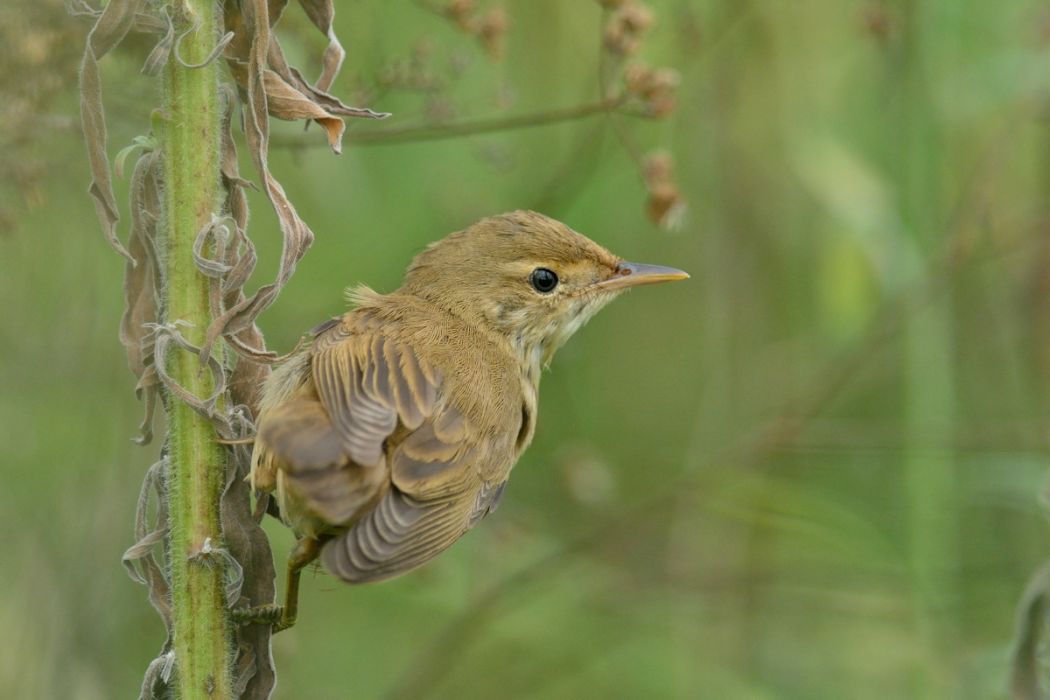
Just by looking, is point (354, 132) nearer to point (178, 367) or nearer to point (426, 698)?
point (178, 367)

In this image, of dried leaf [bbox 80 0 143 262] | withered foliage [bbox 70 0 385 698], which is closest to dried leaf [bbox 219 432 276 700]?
withered foliage [bbox 70 0 385 698]

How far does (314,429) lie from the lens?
2.59 metres

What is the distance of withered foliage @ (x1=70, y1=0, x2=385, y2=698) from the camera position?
2.12 metres

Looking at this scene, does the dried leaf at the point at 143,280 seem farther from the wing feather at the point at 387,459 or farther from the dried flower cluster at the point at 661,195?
the dried flower cluster at the point at 661,195

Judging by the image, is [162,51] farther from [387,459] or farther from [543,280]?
[543,280]

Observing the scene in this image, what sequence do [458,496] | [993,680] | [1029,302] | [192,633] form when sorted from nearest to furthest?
[192,633] < [458,496] < [993,680] < [1029,302]

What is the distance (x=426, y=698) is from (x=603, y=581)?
78 cm

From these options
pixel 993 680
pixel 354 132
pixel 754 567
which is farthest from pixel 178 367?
pixel 754 567

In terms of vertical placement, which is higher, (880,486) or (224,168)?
(224,168)

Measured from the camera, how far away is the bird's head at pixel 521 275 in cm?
368

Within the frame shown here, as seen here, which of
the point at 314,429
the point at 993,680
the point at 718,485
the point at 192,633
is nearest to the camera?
the point at 192,633

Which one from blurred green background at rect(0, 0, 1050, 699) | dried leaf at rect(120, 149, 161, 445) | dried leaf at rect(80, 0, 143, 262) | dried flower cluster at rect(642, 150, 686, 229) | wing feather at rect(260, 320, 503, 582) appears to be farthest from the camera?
blurred green background at rect(0, 0, 1050, 699)

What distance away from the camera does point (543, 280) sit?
12.4ft

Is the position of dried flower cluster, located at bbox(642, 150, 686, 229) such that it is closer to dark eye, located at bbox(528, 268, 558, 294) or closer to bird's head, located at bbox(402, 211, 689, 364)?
bird's head, located at bbox(402, 211, 689, 364)
